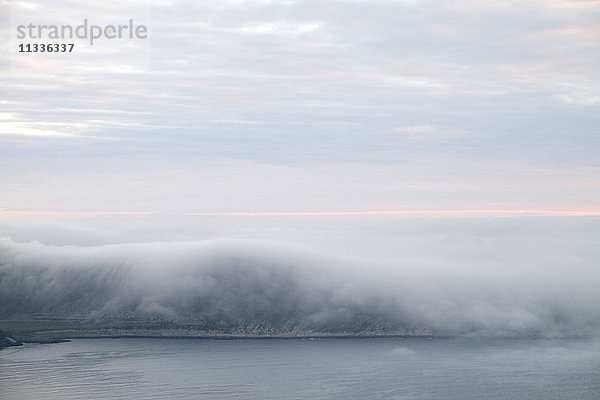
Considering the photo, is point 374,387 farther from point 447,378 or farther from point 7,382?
point 7,382

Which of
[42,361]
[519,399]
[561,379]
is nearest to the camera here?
[519,399]

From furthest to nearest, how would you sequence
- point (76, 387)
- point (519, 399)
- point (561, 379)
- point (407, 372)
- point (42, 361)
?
point (42, 361), point (407, 372), point (561, 379), point (76, 387), point (519, 399)

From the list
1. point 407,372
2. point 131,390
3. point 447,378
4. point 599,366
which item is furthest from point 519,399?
point 131,390

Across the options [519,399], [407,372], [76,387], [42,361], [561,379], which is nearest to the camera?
[519,399]

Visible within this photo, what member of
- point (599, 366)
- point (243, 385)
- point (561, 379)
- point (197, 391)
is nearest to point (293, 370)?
point (243, 385)

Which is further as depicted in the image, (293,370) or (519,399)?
(293,370)

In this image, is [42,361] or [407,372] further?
[42,361]

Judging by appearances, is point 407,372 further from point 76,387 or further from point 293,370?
point 76,387

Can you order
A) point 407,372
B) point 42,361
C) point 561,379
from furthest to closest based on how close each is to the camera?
point 42,361
point 407,372
point 561,379
